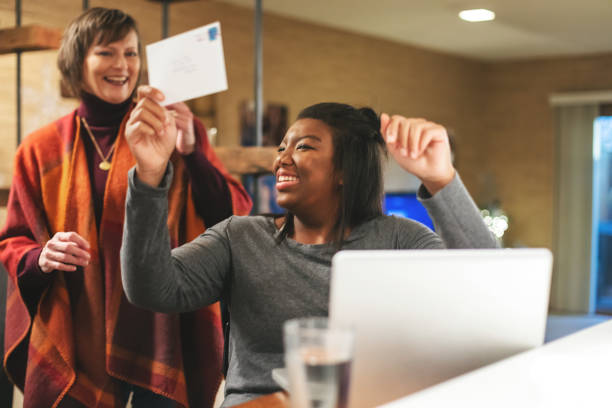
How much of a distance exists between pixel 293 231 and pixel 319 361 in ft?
2.47

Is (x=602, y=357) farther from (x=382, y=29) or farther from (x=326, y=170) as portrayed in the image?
(x=382, y=29)

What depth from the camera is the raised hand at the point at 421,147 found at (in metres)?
1.17

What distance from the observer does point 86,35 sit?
154cm

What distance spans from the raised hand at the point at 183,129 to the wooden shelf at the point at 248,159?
0.67m

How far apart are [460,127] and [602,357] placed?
6015mm

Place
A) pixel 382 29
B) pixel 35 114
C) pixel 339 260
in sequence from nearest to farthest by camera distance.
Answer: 1. pixel 339 260
2. pixel 35 114
3. pixel 382 29

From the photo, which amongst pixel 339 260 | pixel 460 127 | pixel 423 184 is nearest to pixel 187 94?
pixel 423 184

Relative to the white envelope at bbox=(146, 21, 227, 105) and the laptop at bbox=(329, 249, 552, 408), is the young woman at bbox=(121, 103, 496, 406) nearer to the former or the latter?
the white envelope at bbox=(146, 21, 227, 105)

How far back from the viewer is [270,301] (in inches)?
49.6

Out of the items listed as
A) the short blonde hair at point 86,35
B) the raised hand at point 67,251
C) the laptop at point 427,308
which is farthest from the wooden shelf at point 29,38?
the laptop at point 427,308

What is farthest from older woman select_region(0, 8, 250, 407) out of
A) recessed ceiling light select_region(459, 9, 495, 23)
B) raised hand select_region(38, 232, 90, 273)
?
recessed ceiling light select_region(459, 9, 495, 23)

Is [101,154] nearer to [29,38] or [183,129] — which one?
[183,129]

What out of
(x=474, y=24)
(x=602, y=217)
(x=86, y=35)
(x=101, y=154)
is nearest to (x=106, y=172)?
(x=101, y=154)

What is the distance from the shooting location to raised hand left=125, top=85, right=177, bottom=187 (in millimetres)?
1143
